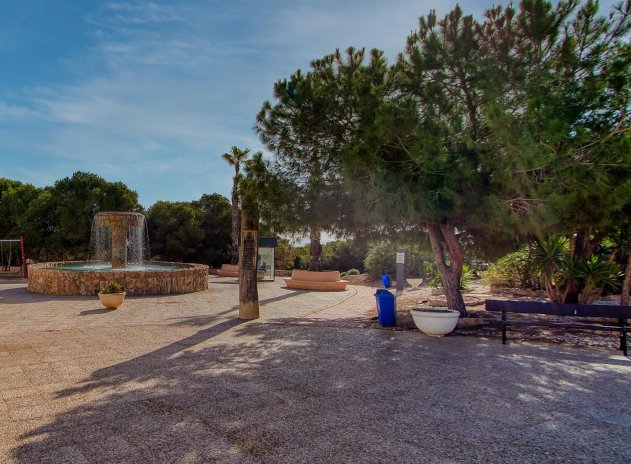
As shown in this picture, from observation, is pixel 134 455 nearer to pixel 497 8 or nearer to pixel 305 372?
pixel 305 372

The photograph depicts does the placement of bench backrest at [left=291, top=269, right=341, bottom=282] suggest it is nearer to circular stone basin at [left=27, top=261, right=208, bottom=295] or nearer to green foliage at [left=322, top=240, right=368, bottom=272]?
circular stone basin at [left=27, top=261, right=208, bottom=295]

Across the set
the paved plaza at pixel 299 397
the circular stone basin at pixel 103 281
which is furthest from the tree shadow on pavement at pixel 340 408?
the circular stone basin at pixel 103 281

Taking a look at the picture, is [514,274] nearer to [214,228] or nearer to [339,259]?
[339,259]

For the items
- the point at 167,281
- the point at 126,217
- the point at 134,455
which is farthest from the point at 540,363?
the point at 126,217

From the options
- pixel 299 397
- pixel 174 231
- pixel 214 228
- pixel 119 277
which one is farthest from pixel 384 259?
pixel 299 397

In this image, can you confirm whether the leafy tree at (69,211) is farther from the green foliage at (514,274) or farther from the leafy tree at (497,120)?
the leafy tree at (497,120)

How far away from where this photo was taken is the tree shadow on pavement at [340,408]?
3.40m

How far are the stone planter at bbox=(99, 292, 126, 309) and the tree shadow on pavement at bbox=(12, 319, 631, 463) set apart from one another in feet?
15.3

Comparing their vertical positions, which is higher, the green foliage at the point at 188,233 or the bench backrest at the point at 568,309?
the green foliage at the point at 188,233

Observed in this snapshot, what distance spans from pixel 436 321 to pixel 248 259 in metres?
4.26

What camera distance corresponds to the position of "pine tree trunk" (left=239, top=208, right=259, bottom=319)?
1002 cm

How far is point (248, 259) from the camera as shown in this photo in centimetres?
1002

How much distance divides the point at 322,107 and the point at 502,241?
598cm

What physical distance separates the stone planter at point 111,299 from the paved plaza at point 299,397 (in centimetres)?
214
